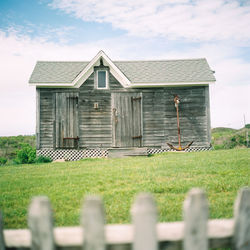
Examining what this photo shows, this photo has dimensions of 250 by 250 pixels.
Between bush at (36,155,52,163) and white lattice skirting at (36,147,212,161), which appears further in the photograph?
white lattice skirting at (36,147,212,161)

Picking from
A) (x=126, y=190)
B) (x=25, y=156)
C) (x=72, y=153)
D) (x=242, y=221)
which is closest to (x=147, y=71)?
(x=72, y=153)

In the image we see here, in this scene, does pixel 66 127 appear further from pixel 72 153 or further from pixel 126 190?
pixel 126 190

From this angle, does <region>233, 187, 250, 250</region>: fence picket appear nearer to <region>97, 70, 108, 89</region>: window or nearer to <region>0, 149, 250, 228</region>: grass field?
<region>0, 149, 250, 228</region>: grass field

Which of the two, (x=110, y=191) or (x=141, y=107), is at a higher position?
(x=141, y=107)

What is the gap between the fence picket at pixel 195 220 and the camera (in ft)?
5.28

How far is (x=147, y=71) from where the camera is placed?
19312 mm

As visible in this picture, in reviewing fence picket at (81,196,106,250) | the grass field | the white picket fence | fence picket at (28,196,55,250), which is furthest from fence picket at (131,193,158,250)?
the grass field

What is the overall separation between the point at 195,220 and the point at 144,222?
0.30 m

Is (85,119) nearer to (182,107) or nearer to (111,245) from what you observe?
(182,107)

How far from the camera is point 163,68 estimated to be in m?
19.8

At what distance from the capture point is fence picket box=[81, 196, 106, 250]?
1550mm

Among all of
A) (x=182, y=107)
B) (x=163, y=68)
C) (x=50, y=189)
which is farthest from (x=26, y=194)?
(x=163, y=68)

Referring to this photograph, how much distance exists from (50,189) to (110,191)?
1.57 m

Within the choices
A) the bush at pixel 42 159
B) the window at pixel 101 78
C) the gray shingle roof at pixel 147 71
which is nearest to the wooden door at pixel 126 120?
the window at pixel 101 78
